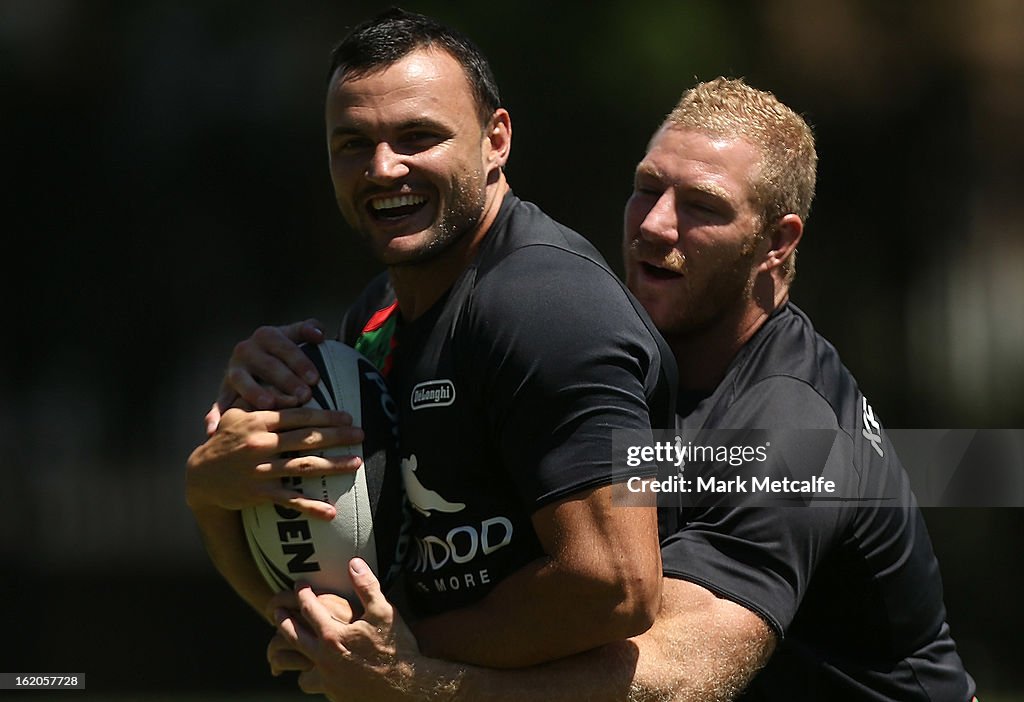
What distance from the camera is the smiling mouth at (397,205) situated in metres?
3.35

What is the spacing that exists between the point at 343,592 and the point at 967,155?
5.96 metres

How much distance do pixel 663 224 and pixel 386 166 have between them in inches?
33.5

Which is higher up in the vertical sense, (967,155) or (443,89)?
(443,89)

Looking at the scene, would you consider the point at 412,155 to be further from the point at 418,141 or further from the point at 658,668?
the point at 658,668

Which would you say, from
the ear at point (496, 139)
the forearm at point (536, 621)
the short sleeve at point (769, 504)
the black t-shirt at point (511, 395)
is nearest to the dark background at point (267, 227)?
the ear at point (496, 139)

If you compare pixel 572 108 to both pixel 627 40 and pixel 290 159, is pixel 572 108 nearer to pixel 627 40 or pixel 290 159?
pixel 627 40

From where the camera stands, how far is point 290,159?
8.31 m

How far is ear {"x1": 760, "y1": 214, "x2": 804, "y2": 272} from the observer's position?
3.88m

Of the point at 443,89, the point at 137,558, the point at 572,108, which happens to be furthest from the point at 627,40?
the point at 443,89

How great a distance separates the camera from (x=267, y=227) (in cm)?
827

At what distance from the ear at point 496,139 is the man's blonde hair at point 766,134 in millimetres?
567

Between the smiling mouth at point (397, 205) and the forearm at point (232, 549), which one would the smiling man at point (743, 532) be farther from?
the smiling mouth at point (397, 205)

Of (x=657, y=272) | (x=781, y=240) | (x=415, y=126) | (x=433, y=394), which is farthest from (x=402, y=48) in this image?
(x=781, y=240)

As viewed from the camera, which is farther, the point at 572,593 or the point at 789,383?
the point at 789,383
